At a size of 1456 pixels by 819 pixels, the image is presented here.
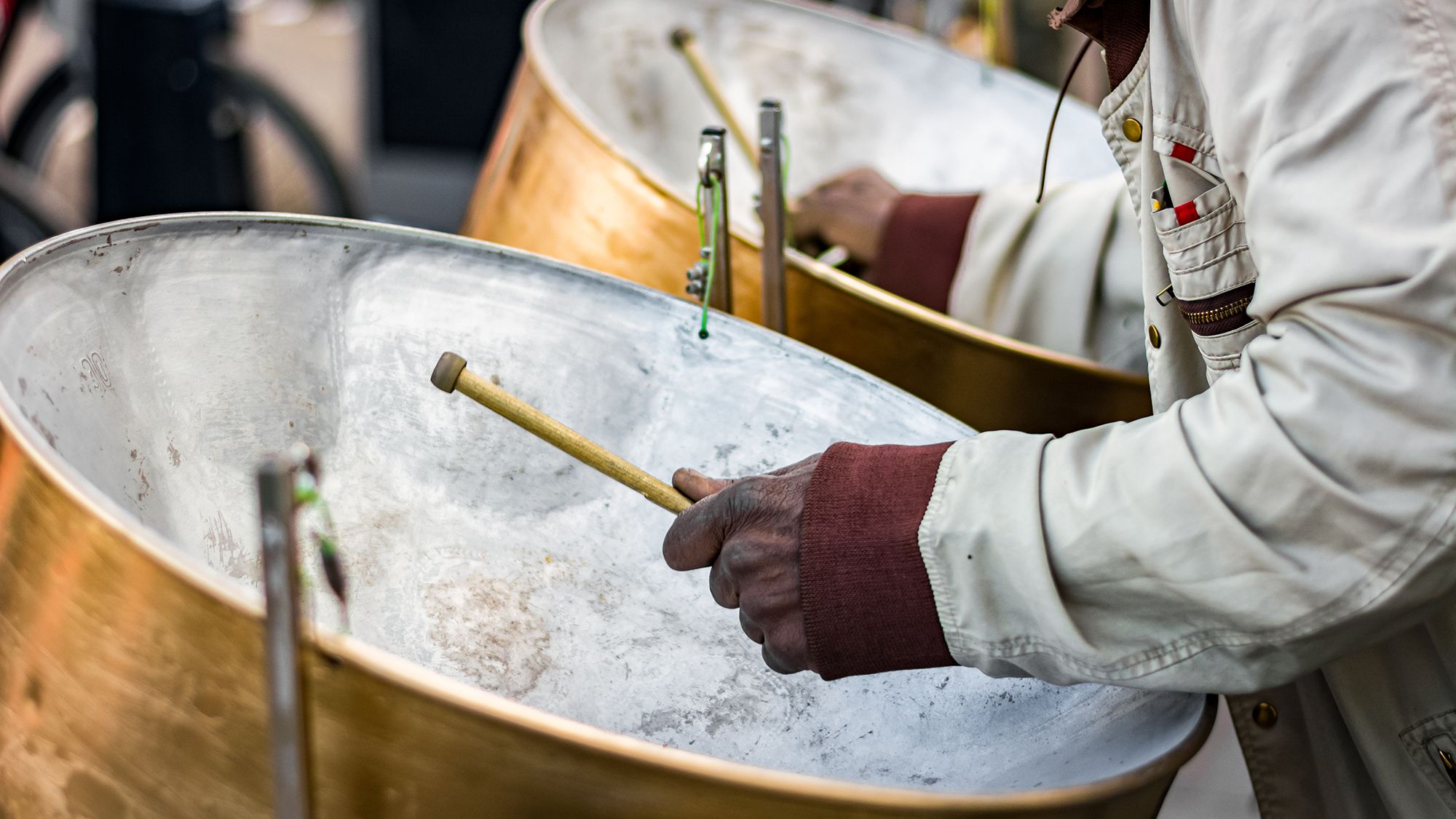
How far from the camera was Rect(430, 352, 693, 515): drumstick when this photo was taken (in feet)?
3.08

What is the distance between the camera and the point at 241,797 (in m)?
0.63

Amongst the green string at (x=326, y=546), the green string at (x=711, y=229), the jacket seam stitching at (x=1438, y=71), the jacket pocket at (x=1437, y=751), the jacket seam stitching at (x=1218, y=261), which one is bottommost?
the jacket pocket at (x=1437, y=751)

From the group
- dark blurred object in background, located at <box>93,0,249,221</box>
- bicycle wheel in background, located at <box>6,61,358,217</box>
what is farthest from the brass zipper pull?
bicycle wheel in background, located at <box>6,61,358,217</box>

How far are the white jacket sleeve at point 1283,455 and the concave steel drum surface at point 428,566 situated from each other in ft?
0.27

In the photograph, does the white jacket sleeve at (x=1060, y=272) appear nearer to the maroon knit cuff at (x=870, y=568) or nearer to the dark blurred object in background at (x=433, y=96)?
the maroon knit cuff at (x=870, y=568)

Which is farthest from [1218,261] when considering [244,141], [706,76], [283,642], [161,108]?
[244,141]

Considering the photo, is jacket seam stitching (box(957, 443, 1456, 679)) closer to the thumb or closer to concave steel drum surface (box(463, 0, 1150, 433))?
the thumb

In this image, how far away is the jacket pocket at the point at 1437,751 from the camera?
2.67ft

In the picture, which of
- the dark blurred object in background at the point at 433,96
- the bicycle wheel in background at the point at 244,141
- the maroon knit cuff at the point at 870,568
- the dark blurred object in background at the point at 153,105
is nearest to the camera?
the maroon knit cuff at the point at 870,568

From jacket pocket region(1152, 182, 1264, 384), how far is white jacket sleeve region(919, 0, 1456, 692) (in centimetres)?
7

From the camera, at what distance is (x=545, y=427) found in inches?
37.7

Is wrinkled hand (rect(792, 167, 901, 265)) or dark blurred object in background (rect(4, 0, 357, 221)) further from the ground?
wrinkled hand (rect(792, 167, 901, 265))

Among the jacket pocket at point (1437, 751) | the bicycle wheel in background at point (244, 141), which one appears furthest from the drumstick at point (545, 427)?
the bicycle wheel in background at point (244, 141)

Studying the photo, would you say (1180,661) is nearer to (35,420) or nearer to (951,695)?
(951,695)
